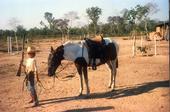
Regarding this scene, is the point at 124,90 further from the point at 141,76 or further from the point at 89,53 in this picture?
the point at 141,76

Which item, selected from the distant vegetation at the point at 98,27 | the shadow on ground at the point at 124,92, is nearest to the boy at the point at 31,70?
the shadow on ground at the point at 124,92

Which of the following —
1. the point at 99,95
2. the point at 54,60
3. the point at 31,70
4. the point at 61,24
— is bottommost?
the point at 99,95

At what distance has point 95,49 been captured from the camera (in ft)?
33.2

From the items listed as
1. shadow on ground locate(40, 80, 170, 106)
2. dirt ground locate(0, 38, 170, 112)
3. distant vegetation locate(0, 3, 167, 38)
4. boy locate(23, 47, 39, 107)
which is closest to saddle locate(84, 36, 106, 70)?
shadow on ground locate(40, 80, 170, 106)

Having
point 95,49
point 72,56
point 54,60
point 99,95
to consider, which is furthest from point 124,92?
point 54,60

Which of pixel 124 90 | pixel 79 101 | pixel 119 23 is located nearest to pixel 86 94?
pixel 79 101

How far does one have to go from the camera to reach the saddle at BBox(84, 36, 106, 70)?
32.8 feet

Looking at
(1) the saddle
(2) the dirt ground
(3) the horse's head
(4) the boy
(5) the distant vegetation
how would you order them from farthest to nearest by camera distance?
(5) the distant vegetation
(1) the saddle
(3) the horse's head
(4) the boy
(2) the dirt ground

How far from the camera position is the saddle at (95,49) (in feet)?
32.8

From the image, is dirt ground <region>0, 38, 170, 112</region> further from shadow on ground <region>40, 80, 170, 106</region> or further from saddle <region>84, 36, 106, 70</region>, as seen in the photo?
saddle <region>84, 36, 106, 70</region>

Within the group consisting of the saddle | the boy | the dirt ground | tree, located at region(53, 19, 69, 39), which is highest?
tree, located at region(53, 19, 69, 39)

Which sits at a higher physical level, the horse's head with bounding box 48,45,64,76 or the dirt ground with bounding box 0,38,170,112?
the horse's head with bounding box 48,45,64,76

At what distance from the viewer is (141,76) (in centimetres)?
1329

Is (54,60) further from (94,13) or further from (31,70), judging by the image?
(94,13)
